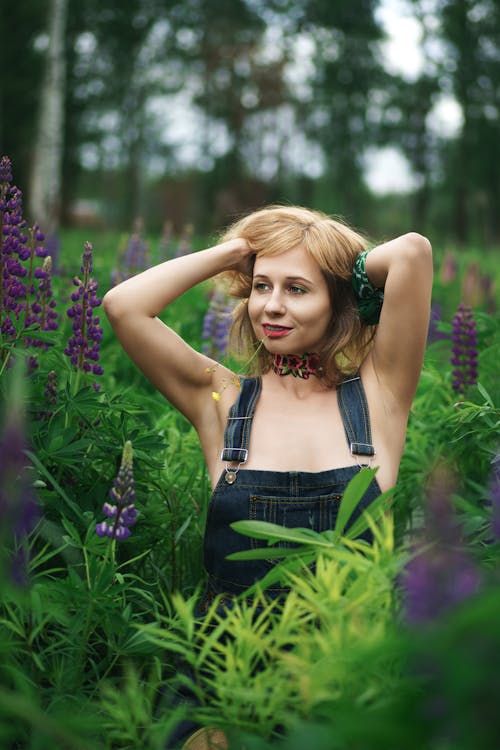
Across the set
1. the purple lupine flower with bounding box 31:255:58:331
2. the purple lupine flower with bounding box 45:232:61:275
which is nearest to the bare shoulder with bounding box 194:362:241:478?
the purple lupine flower with bounding box 31:255:58:331

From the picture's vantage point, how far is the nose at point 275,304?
227 centimetres

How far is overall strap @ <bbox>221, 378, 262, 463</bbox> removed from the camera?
2174mm

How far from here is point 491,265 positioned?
9211 mm

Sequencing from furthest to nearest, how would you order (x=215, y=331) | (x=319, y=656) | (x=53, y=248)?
(x=53, y=248) → (x=215, y=331) → (x=319, y=656)

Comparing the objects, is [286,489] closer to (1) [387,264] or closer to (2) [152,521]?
(2) [152,521]

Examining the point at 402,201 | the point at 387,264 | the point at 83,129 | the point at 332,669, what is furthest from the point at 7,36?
the point at 402,201

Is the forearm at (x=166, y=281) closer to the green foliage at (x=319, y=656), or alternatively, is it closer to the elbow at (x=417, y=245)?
the elbow at (x=417, y=245)

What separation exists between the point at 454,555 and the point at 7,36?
21.6 m

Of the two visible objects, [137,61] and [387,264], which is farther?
[137,61]

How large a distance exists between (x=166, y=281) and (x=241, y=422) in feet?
1.59

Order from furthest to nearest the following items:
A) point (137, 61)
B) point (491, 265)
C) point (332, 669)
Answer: point (137, 61) → point (491, 265) → point (332, 669)

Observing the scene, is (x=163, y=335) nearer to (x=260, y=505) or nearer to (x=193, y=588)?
(x=260, y=505)

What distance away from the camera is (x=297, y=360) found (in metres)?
2.37

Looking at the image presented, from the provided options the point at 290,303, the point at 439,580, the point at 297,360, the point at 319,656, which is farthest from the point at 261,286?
the point at 439,580
